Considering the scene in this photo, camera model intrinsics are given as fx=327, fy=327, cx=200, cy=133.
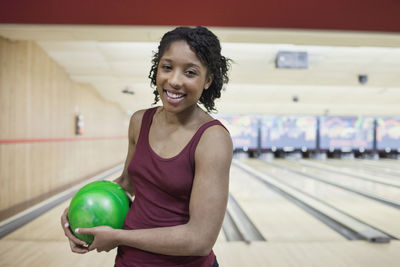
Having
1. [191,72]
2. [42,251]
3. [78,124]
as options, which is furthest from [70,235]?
[78,124]

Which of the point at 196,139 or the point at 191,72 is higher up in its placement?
the point at 191,72

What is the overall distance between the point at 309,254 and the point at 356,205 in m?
2.13

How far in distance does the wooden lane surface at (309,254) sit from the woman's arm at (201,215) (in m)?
1.92

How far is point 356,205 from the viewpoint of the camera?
447 cm

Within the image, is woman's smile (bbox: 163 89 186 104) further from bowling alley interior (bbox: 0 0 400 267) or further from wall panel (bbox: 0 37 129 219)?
wall panel (bbox: 0 37 129 219)

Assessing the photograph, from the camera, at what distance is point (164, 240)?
30.8 inches

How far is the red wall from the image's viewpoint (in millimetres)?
2555

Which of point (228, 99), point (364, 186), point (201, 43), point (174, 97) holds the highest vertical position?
point (228, 99)

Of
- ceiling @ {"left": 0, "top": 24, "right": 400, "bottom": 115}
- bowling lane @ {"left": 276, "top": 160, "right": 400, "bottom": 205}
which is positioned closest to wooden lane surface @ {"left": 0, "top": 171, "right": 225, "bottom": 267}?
ceiling @ {"left": 0, "top": 24, "right": 400, "bottom": 115}

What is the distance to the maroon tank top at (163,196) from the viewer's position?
82 cm

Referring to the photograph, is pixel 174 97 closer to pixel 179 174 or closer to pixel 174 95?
pixel 174 95

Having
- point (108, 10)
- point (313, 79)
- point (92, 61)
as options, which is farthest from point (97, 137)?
point (108, 10)

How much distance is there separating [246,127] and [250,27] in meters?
9.12

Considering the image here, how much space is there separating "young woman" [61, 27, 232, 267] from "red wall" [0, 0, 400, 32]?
5.99 ft
